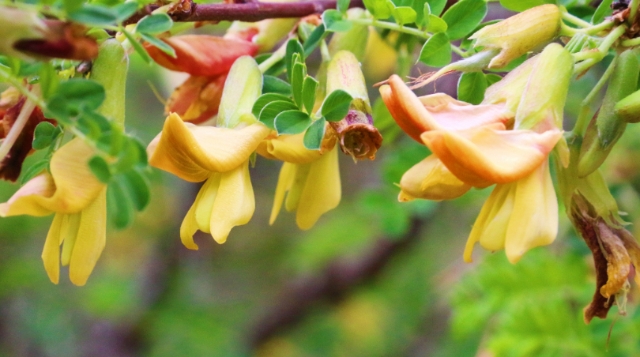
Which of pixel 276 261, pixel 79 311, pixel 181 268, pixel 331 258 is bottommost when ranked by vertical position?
pixel 276 261

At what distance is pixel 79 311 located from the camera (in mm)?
2393

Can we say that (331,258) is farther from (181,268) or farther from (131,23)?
(131,23)

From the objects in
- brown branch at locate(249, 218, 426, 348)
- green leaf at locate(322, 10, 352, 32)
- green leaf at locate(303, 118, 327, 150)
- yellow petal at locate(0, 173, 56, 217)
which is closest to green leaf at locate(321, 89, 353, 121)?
green leaf at locate(303, 118, 327, 150)

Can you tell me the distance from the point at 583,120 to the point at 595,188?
0.06 m

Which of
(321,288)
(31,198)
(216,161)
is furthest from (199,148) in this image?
(321,288)

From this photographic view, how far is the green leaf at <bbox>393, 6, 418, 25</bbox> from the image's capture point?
577 mm

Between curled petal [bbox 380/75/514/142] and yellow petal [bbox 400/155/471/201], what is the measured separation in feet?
0.09

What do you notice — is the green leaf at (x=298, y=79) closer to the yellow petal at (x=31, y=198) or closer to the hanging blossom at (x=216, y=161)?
the hanging blossom at (x=216, y=161)

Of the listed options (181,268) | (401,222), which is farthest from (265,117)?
(181,268)

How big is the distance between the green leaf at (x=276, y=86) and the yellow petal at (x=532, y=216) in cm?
26

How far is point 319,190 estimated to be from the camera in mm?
599

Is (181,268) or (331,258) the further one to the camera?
(181,268)

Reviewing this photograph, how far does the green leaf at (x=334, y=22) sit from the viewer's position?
588 millimetres

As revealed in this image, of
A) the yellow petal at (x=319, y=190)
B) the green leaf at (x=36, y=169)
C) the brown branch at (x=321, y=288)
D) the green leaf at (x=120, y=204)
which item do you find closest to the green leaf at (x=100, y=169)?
the green leaf at (x=120, y=204)
